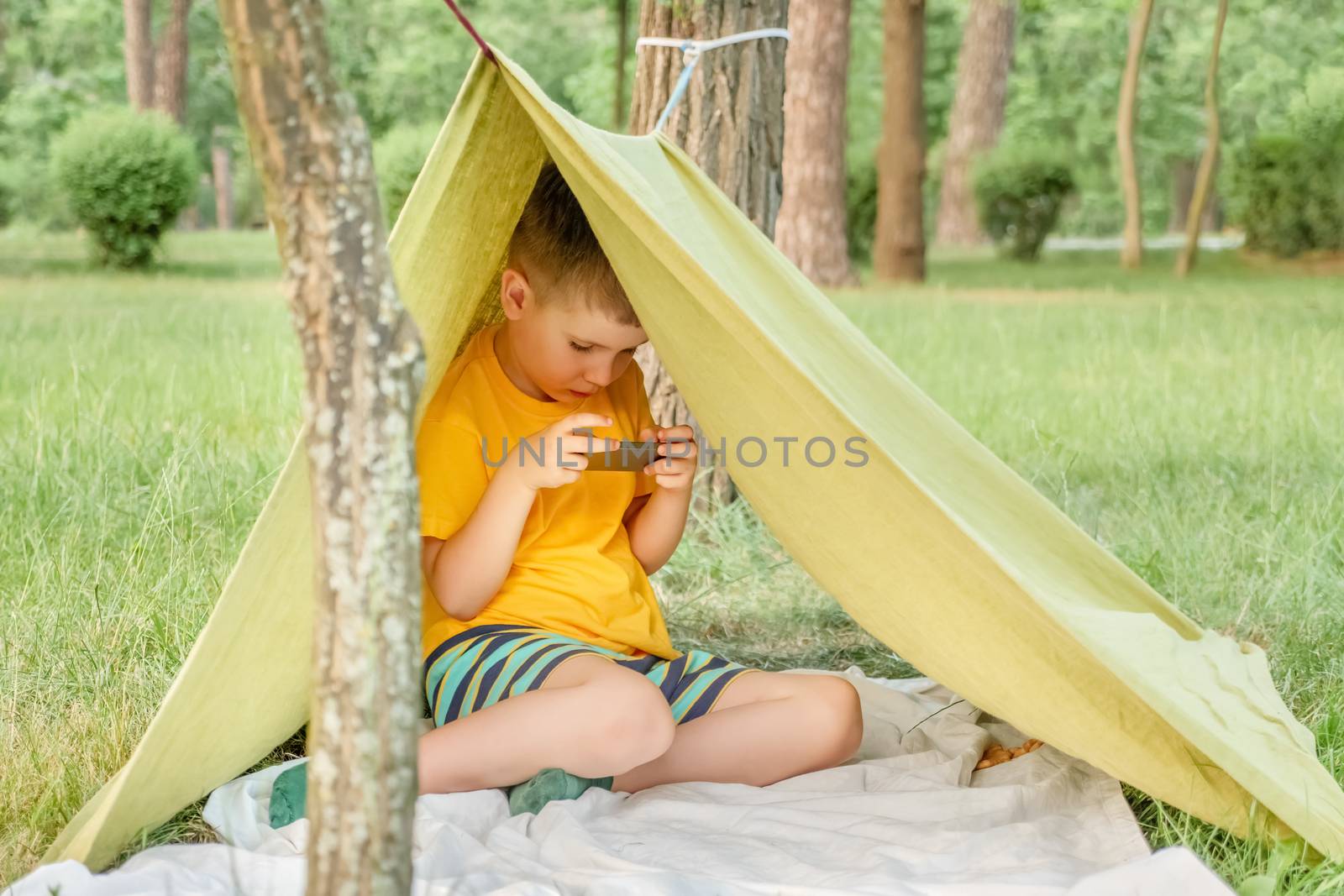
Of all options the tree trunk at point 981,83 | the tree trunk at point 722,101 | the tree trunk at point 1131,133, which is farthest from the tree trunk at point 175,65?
the tree trunk at point 722,101

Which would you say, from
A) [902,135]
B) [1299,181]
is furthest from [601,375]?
[1299,181]

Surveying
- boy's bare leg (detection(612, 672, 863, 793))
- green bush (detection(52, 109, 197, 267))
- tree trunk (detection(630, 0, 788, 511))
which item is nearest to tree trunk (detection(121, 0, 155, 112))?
green bush (detection(52, 109, 197, 267))

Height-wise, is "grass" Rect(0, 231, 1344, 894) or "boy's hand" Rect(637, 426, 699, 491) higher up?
"boy's hand" Rect(637, 426, 699, 491)

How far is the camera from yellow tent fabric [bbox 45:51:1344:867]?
75.6 inches

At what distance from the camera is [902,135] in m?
11.0

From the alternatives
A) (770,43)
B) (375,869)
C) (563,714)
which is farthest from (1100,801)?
(770,43)

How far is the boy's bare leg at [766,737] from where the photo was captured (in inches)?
89.5

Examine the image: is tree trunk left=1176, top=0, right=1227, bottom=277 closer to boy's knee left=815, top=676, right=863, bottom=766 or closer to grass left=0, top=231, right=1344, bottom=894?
grass left=0, top=231, right=1344, bottom=894

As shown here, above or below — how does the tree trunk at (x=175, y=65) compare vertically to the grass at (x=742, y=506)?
above

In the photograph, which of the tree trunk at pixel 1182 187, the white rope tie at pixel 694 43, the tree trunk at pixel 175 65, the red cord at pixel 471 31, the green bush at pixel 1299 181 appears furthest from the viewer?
the tree trunk at pixel 1182 187

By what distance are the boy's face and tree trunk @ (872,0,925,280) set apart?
30.0 feet

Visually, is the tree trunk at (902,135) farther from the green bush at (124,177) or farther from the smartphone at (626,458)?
the smartphone at (626,458)

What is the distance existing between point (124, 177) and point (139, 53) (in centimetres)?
513

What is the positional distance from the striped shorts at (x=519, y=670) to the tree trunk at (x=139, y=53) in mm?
15469
